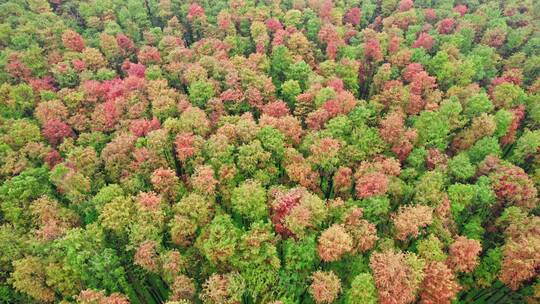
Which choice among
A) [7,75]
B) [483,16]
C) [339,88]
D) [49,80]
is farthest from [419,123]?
[7,75]

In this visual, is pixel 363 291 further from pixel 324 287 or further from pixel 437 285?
pixel 437 285

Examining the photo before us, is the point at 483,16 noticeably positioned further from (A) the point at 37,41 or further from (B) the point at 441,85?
(A) the point at 37,41

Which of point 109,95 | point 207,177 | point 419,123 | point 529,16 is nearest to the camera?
point 207,177

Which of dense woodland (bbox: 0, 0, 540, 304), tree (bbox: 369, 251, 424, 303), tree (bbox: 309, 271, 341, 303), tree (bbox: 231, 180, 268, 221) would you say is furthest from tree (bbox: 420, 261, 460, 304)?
tree (bbox: 231, 180, 268, 221)

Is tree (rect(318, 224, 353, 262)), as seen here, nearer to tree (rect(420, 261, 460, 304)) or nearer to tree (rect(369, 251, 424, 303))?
tree (rect(369, 251, 424, 303))

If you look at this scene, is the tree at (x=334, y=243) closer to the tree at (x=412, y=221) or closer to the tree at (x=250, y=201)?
the tree at (x=412, y=221)

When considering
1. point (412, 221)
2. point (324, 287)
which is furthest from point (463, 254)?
point (324, 287)

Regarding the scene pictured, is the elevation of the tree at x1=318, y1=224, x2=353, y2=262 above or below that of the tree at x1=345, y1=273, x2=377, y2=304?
above

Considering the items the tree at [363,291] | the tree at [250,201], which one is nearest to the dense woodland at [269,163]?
the tree at [363,291]
